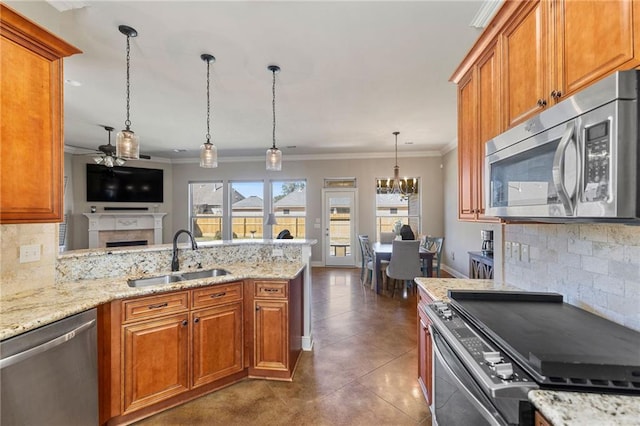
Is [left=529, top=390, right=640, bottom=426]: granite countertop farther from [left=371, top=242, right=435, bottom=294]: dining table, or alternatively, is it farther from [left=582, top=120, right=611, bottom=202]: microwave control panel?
[left=371, top=242, right=435, bottom=294]: dining table

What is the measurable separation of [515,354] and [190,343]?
2.07m

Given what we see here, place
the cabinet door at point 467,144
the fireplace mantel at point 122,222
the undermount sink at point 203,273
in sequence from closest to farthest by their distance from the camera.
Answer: the cabinet door at point 467,144 < the undermount sink at point 203,273 < the fireplace mantel at point 122,222

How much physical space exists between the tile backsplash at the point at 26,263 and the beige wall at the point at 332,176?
18.2 feet

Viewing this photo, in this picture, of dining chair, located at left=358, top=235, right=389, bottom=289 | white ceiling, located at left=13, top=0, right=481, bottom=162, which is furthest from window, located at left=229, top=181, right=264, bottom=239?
dining chair, located at left=358, top=235, right=389, bottom=289

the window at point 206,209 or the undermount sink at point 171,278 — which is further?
the window at point 206,209

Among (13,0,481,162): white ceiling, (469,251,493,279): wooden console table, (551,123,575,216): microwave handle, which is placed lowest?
(469,251,493,279): wooden console table

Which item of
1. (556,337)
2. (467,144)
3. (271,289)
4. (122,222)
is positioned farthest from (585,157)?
(122,222)

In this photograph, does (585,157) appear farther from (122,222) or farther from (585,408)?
(122,222)

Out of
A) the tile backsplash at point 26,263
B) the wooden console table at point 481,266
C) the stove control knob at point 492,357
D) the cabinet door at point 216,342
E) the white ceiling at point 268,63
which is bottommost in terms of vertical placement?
the cabinet door at point 216,342

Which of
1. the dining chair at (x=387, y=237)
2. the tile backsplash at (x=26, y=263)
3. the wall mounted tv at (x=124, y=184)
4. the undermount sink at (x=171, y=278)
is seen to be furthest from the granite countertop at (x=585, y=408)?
the wall mounted tv at (x=124, y=184)

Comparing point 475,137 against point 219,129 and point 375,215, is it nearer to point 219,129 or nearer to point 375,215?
point 219,129

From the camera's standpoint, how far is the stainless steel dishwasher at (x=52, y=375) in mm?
1317

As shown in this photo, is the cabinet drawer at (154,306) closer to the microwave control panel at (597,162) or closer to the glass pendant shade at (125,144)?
the glass pendant shade at (125,144)

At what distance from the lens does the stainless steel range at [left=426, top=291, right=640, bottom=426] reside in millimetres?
868
